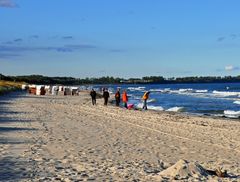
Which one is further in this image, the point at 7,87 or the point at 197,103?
the point at 7,87

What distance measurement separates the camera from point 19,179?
8688mm

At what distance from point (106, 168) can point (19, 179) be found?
2089 millimetres

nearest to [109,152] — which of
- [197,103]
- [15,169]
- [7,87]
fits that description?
[15,169]

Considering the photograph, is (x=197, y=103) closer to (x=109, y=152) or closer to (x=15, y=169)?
(x=109, y=152)

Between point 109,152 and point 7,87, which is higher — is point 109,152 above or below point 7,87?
below

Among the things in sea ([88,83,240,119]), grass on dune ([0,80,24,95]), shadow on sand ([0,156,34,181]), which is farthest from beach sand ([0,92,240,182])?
grass on dune ([0,80,24,95])

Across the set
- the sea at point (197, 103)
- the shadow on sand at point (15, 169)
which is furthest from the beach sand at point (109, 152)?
the sea at point (197, 103)

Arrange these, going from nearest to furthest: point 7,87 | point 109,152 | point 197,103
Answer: point 109,152 → point 197,103 → point 7,87

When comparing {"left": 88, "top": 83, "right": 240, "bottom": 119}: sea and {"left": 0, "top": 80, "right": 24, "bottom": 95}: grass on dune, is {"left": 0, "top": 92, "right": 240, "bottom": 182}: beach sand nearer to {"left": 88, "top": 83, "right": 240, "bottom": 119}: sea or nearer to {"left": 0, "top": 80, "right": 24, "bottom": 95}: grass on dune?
{"left": 88, "top": 83, "right": 240, "bottom": 119}: sea

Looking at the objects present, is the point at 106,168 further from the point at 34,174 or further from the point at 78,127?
the point at 78,127

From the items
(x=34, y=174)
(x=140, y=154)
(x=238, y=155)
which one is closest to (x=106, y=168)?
(x=34, y=174)

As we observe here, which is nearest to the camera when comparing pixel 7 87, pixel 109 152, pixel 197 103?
pixel 109 152

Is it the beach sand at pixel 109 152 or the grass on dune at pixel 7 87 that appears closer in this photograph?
the beach sand at pixel 109 152

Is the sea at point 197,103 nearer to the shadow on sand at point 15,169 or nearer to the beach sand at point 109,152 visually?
the beach sand at point 109,152
